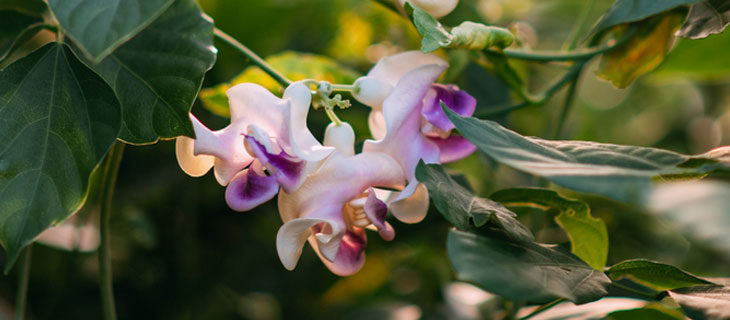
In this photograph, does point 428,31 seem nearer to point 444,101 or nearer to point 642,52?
point 444,101

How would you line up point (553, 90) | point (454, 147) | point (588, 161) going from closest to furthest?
point (588, 161)
point (454, 147)
point (553, 90)

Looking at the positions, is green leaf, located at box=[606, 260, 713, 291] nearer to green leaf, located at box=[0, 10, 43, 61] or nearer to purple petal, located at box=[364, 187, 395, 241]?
purple petal, located at box=[364, 187, 395, 241]

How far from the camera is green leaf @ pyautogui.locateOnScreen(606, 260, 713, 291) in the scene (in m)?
0.42

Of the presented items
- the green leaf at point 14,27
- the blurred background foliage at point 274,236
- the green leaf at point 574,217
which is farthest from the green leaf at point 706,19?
the green leaf at point 14,27

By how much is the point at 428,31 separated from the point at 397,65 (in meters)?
0.06

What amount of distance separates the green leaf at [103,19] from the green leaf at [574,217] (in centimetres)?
29

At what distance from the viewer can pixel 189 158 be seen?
41cm

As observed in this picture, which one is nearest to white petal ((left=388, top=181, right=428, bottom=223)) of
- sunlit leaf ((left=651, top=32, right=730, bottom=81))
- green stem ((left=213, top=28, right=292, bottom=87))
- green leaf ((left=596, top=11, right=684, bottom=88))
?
green stem ((left=213, top=28, right=292, bottom=87))

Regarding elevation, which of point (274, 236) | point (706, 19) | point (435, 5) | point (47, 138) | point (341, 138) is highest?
point (706, 19)

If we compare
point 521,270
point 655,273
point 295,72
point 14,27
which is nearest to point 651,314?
point 655,273

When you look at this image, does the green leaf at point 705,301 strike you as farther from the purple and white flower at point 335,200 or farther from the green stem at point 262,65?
the green stem at point 262,65

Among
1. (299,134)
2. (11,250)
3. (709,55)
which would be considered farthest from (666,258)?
(11,250)

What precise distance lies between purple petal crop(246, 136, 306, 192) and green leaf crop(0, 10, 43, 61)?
25 cm

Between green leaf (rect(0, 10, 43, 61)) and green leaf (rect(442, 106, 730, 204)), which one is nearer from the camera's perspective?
green leaf (rect(442, 106, 730, 204))
